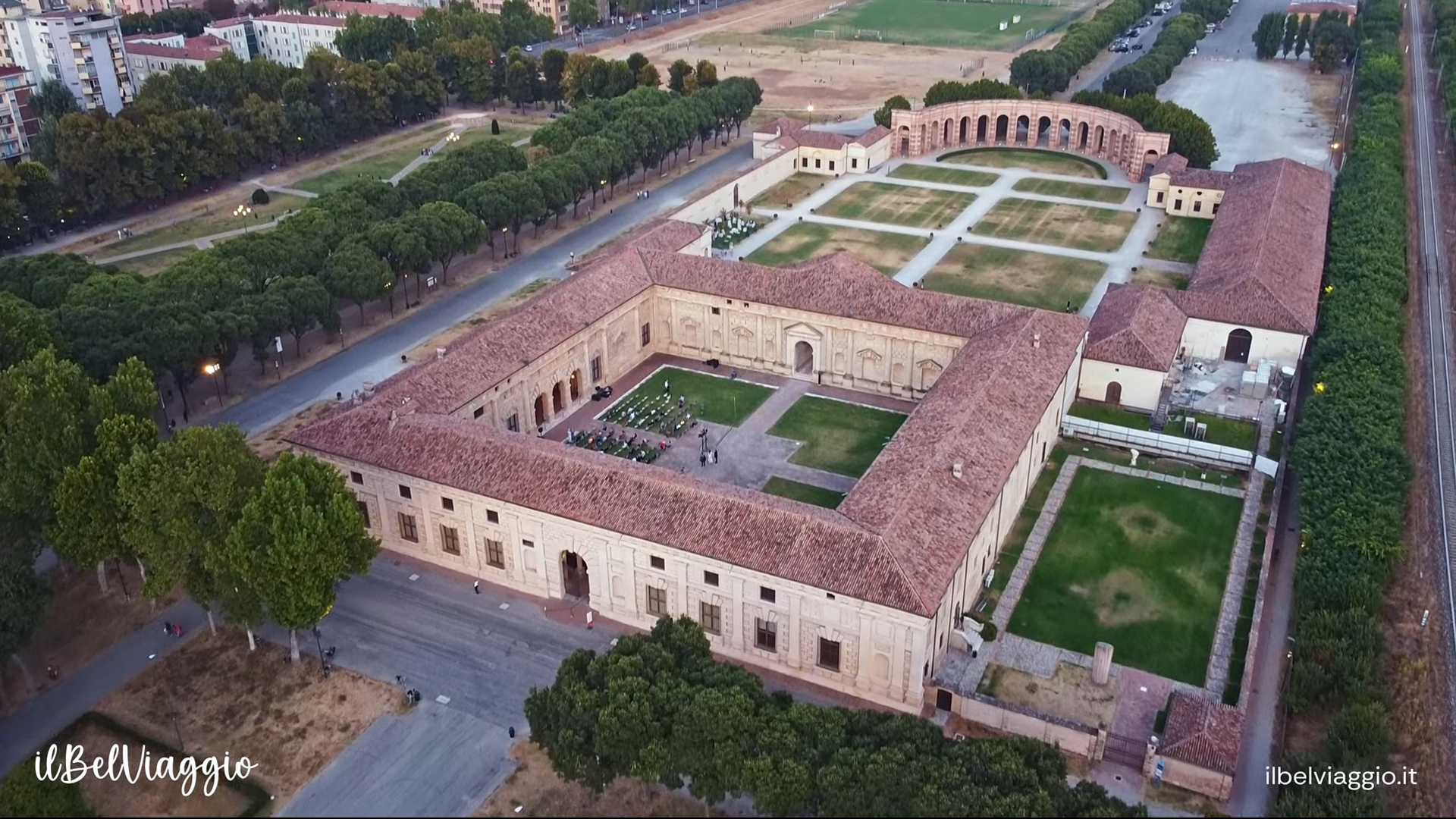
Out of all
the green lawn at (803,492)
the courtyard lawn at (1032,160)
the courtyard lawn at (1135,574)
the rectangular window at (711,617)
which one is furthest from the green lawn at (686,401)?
the courtyard lawn at (1032,160)

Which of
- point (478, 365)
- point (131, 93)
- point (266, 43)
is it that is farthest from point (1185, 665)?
point (266, 43)

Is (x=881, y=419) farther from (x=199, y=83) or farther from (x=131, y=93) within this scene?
(x=131, y=93)

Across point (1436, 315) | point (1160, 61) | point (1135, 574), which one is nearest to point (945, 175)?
point (1160, 61)

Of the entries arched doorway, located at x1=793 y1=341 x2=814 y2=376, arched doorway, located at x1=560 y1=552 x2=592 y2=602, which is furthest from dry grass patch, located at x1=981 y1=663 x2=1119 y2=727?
arched doorway, located at x1=793 y1=341 x2=814 y2=376

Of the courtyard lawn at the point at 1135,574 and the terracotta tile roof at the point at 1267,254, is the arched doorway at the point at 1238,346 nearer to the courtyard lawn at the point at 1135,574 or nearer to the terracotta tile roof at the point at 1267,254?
the terracotta tile roof at the point at 1267,254

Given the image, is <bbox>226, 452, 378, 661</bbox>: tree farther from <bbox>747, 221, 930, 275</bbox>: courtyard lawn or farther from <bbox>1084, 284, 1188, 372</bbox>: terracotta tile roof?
<bbox>747, 221, 930, 275</bbox>: courtyard lawn

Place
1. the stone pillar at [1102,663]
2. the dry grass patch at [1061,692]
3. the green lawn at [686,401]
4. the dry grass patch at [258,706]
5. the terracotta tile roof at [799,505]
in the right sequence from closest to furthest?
the dry grass patch at [258,706], the dry grass patch at [1061,692], the terracotta tile roof at [799,505], the stone pillar at [1102,663], the green lawn at [686,401]
